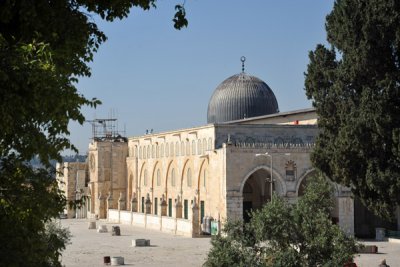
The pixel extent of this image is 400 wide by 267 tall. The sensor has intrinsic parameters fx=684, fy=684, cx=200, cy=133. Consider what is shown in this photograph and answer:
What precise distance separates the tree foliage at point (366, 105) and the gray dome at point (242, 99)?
98.1ft

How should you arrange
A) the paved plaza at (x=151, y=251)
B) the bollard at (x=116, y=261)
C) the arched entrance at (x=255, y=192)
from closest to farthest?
the bollard at (x=116, y=261)
the paved plaza at (x=151, y=251)
the arched entrance at (x=255, y=192)

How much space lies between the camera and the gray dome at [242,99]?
2341 inches

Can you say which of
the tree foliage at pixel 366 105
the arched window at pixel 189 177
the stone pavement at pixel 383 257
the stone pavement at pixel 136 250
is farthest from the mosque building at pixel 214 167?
the tree foliage at pixel 366 105

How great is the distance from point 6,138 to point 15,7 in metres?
1.80

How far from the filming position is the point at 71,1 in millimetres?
10570

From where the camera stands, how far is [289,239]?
1938cm

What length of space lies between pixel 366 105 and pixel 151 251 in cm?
1440

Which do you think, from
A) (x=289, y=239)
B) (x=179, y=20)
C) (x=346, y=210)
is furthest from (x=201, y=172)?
(x=179, y=20)

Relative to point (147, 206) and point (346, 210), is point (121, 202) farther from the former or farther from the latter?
point (346, 210)

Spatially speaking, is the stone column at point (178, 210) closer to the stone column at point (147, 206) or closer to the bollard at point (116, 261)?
the stone column at point (147, 206)

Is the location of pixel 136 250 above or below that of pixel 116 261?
below

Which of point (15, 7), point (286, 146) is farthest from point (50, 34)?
point (286, 146)

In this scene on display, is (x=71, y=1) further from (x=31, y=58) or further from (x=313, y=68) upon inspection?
(x=313, y=68)

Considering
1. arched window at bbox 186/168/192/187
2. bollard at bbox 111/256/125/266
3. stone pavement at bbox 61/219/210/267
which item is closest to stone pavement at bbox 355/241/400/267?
stone pavement at bbox 61/219/210/267
